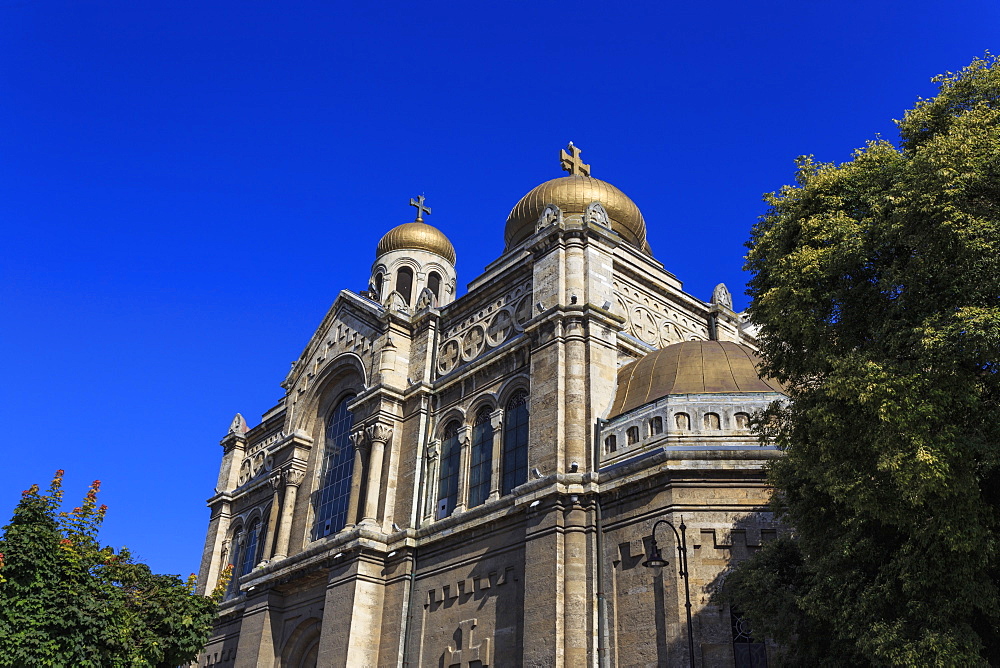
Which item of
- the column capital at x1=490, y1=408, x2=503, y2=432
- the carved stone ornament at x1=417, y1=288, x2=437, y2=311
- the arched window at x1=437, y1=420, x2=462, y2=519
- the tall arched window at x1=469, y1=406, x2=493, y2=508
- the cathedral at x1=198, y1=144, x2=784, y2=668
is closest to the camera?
the cathedral at x1=198, y1=144, x2=784, y2=668

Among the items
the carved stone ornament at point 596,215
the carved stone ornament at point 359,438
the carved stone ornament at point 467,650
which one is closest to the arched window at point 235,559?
the carved stone ornament at point 359,438

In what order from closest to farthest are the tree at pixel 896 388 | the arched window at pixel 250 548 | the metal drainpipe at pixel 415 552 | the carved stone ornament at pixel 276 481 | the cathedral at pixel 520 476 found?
1. the tree at pixel 896 388
2. the cathedral at pixel 520 476
3. the metal drainpipe at pixel 415 552
4. the carved stone ornament at pixel 276 481
5. the arched window at pixel 250 548

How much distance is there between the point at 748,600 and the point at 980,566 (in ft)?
16.3

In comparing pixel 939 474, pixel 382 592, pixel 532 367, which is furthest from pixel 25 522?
pixel 939 474

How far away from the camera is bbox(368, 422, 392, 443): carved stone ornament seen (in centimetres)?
2875

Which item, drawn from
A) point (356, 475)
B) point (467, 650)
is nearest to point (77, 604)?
point (467, 650)

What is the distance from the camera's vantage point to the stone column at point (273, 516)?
3219 cm

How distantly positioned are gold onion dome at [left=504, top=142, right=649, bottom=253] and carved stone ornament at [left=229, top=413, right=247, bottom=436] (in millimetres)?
14281

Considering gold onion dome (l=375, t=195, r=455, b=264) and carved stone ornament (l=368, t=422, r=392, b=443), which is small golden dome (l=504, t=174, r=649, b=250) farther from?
carved stone ornament (l=368, t=422, r=392, b=443)

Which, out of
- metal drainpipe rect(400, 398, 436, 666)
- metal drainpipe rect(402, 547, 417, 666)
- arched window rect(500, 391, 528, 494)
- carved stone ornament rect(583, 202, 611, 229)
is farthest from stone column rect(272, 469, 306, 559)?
carved stone ornament rect(583, 202, 611, 229)

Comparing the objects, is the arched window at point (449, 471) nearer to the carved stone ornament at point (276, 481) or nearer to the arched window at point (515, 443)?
the arched window at point (515, 443)

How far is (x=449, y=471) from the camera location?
88.8 ft

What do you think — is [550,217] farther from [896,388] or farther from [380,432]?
[896,388]

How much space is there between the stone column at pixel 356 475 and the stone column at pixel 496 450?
213 inches
